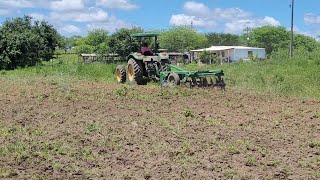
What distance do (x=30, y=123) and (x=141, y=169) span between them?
4.05m

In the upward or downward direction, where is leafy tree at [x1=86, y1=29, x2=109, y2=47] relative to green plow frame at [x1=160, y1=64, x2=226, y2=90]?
upward

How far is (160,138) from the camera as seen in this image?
8.05 m

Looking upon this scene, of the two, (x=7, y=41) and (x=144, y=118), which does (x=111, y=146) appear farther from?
(x=7, y=41)

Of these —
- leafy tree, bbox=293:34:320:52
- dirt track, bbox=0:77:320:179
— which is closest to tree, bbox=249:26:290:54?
leafy tree, bbox=293:34:320:52

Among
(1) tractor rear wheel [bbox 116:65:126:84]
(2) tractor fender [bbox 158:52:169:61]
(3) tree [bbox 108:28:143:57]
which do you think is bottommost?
(1) tractor rear wheel [bbox 116:65:126:84]

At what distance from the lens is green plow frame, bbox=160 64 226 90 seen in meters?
15.3

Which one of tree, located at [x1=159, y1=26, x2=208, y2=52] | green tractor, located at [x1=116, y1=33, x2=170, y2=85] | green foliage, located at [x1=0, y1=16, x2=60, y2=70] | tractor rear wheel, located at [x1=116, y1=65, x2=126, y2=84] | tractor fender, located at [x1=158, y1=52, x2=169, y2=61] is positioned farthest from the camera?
tree, located at [x1=159, y1=26, x2=208, y2=52]

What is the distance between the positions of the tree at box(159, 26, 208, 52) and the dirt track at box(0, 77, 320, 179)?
207 feet

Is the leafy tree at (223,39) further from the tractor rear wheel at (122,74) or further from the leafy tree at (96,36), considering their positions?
the tractor rear wheel at (122,74)

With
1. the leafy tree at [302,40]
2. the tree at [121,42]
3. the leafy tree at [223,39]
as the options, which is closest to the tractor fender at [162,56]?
the tree at [121,42]

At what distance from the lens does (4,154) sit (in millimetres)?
7039

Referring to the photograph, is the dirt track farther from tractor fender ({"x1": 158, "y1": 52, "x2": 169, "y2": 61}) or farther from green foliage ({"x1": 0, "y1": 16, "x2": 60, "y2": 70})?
green foliage ({"x1": 0, "y1": 16, "x2": 60, "y2": 70})

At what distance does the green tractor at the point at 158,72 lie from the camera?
15367 millimetres

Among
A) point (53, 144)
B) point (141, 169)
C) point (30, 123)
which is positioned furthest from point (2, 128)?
point (141, 169)
